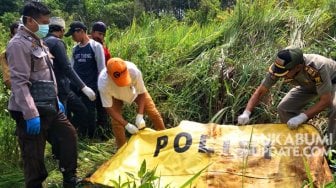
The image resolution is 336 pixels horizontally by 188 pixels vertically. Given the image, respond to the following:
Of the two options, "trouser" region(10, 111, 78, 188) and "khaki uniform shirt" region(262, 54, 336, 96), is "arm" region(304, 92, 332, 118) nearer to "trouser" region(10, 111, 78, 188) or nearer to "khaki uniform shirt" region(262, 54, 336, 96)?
"khaki uniform shirt" region(262, 54, 336, 96)

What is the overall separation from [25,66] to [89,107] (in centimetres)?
169

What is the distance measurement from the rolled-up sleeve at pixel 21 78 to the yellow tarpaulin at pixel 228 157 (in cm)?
73

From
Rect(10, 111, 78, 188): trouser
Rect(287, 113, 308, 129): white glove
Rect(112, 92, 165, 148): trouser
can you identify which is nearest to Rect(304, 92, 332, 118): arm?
Rect(287, 113, 308, 129): white glove

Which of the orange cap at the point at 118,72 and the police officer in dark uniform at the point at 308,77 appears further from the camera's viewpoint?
the orange cap at the point at 118,72

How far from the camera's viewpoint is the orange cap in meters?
3.47

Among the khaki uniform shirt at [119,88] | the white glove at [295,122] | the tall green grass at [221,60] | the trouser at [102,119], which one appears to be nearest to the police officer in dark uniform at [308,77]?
the white glove at [295,122]

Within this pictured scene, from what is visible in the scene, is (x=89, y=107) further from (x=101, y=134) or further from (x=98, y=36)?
(x=98, y=36)

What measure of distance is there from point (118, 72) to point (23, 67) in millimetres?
796

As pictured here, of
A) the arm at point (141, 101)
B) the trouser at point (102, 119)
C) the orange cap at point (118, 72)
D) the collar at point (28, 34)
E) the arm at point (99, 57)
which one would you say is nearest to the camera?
the collar at point (28, 34)

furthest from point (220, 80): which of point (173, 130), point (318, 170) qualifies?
point (318, 170)

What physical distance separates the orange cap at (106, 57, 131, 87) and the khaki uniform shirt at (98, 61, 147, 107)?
17 cm

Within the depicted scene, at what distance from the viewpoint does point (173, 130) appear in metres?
3.36

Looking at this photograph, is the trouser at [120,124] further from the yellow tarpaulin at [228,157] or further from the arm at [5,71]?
the arm at [5,71]

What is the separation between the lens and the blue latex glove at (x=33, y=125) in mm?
2941
